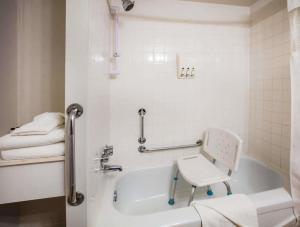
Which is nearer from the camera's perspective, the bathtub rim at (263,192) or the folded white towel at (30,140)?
the folded white towel at (30,140)

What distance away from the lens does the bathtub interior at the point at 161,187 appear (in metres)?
1.33

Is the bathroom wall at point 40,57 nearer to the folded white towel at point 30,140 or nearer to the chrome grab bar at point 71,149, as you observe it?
the folded white towel at point 30,140

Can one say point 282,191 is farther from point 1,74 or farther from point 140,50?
point 1,74

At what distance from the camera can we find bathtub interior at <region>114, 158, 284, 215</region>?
133 centimetres

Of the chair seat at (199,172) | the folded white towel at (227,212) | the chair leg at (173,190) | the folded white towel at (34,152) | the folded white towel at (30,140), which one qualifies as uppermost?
the folded white towel at (30,140)

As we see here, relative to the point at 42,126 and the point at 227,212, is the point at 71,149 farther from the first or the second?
the point at 227,212

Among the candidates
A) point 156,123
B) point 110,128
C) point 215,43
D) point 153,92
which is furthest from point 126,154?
point 215,43

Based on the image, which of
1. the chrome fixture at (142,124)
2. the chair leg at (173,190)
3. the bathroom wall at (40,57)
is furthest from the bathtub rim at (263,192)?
the bathroom wall at (40,57)

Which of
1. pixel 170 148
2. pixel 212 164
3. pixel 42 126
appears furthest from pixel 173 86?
pixel 42 126

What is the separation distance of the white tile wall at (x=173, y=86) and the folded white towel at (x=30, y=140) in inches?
31.0

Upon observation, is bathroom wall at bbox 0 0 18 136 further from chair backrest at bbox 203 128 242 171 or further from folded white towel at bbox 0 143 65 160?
chair backrest at bbox 203 128 242 171

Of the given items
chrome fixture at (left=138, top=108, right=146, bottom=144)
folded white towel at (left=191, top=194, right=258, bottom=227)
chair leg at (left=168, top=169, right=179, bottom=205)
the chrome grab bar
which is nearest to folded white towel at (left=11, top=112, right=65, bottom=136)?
the chrome grab bar

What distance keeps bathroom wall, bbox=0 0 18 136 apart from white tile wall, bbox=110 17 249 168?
70 cm

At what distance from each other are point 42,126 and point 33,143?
0.31 ft
